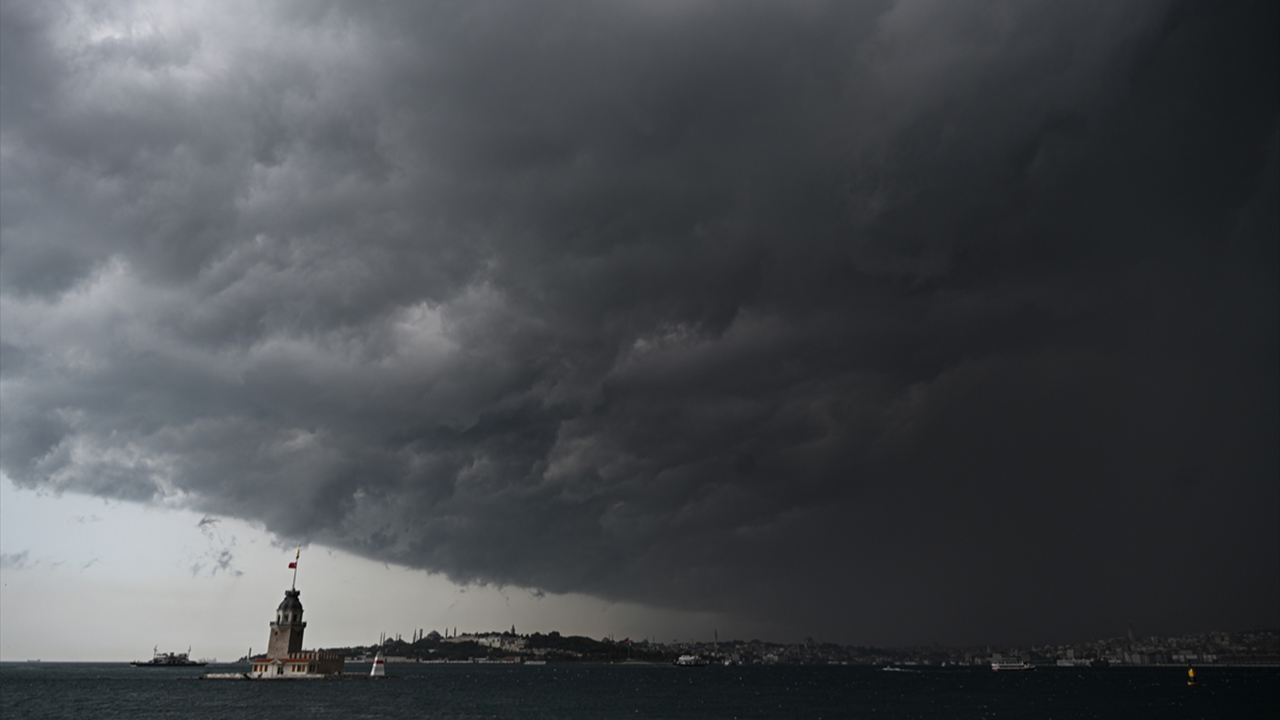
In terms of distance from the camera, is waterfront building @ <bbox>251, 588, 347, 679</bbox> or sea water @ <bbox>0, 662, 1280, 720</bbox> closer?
sea water @ <bbox>0, 662, 1280, 720</bbox>

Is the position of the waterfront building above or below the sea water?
above

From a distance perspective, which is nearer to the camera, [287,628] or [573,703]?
[573,703]

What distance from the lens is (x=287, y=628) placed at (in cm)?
12812

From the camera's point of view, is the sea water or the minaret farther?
the minaret

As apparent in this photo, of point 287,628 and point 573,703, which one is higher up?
point 287,628

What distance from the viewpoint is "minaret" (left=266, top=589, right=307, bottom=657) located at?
415 ft

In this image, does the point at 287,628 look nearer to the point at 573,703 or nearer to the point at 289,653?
the point at 289,653

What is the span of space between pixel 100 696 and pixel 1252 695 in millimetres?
205709

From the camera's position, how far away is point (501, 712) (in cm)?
9881

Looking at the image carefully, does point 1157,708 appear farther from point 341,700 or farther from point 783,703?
point 341,700

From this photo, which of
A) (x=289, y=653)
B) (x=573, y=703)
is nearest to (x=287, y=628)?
(x=289, y=653)

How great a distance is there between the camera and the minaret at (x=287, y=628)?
12644cm

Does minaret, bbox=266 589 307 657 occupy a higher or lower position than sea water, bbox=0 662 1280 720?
higher

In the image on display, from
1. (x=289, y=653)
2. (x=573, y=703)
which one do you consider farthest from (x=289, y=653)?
(x=573, y=703)
